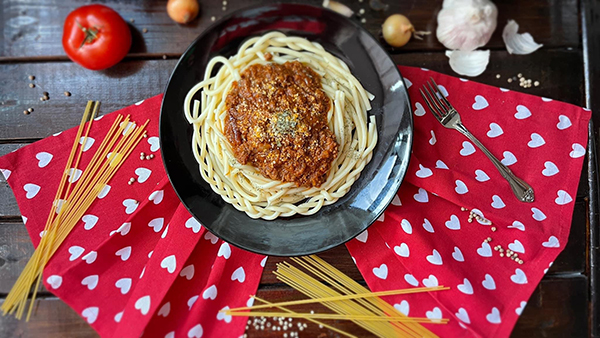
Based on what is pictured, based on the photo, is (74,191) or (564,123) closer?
(74,191)

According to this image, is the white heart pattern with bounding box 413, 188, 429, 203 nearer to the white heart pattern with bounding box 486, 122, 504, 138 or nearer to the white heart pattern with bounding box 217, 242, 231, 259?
the white heart pattern with bounding box 486, 122, 504, 138

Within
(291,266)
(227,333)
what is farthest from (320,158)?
(227,333)

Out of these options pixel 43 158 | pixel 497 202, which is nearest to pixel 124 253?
pixel 43 158

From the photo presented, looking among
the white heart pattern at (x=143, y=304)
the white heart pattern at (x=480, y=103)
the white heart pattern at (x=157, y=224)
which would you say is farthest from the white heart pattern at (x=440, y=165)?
the white heart pattern at (x=143, y=304)

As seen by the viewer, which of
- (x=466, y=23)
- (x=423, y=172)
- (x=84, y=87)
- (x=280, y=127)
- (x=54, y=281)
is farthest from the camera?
(x=84, y=87)

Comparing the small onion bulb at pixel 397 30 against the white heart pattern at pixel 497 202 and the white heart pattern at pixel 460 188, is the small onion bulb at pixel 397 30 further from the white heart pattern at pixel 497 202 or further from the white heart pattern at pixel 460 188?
the white heart pattern at pixel 497 202

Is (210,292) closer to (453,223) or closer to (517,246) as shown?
(453,223)

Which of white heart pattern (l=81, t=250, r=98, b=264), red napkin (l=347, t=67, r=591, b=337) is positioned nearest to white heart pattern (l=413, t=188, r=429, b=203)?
red napkin (l=347, t=67, r=591, b=337)
